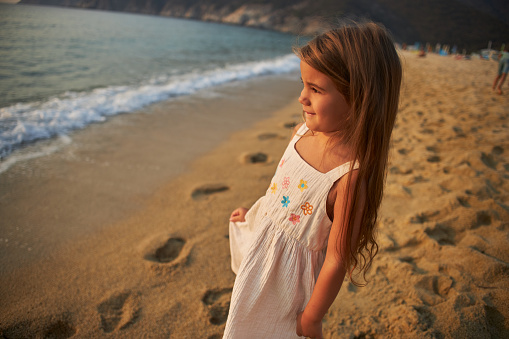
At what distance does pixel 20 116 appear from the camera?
4477mm

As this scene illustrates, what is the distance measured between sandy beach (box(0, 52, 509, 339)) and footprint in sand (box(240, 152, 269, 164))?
0.15 feet

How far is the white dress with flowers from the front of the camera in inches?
42.6

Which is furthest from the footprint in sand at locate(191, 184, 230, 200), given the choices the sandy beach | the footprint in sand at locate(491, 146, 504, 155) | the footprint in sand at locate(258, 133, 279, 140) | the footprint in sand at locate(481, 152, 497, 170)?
the footprint in sand at locate(491, 146, 504, 155)

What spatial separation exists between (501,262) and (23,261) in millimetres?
3250

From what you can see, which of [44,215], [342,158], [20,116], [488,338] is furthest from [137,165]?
[488,338]

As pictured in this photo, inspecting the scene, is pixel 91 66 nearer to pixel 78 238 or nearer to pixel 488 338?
pixel 78 238

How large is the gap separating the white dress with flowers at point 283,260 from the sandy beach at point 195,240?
0.60 m

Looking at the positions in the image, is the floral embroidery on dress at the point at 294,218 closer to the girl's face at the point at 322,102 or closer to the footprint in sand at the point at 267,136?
the girl's face at the point at 322,102

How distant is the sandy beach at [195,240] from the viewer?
165 centimetres

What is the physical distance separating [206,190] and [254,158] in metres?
0.96

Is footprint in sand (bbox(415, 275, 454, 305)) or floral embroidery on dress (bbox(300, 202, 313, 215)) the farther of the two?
footprint in sand (bbox(415, 275, 454, 305))

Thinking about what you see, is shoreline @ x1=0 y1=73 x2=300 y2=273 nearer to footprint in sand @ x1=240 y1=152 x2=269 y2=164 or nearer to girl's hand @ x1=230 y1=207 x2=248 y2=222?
footprint in sand @ x1=240 y1=152 x2=269 y2=164

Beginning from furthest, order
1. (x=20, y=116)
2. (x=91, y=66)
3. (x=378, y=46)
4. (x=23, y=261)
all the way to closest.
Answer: (x=91, y=66), (x=20, y=116), (x=23, y=261), (x=378, y=46)

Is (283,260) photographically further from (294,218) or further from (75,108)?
(75,108)
